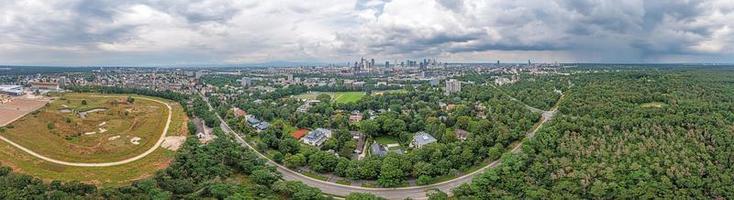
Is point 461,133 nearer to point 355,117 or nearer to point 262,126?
point 355,117

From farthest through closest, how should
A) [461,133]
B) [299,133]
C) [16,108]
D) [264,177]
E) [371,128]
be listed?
1. [299,133]
2. [371,128]
3. [461,133]
4. [16,108]
5. [264,177]

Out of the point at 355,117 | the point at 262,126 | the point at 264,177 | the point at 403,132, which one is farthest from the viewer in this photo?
the point at 355,117

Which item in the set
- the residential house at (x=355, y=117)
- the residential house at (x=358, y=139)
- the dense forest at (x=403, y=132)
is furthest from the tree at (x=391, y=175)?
the residential house at (x=355, y=117)

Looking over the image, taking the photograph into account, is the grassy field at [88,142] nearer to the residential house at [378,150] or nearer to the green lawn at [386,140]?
the residential house at [378,150]

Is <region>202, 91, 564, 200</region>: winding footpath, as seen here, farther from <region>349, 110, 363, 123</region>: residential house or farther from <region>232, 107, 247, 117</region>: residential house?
<region>232, 107, 247, 117</region>: residential house

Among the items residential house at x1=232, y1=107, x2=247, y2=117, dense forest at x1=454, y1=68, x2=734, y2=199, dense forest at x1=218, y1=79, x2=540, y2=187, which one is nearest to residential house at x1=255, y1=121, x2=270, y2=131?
dense forest at x1=218, y1=79, x2=540, y2=187

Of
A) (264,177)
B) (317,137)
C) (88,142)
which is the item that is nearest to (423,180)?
(264,177)

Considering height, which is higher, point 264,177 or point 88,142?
point 88,142
